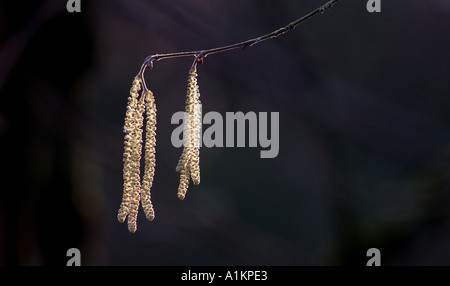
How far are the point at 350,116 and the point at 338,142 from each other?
177 millimetres

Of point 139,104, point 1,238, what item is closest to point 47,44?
point 1,238

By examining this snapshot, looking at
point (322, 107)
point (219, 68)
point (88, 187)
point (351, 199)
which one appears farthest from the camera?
point (219, 68)

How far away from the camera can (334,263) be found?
146 cm

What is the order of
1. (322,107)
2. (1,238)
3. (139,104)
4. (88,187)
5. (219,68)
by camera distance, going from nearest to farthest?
1. (139,104)
2. (1,238)
3. (88,187)
4. (322,107)
5. (219,68)

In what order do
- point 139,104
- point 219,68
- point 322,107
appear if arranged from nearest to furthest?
point 139,104 → point 322,107 → point 219,68

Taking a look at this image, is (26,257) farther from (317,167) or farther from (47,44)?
(317,167)

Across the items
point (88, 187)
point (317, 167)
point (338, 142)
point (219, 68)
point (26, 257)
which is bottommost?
point (26, 257)

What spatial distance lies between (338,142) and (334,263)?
51cm

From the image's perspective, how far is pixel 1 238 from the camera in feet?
4.15

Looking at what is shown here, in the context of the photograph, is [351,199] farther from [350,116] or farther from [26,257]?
[26,257]

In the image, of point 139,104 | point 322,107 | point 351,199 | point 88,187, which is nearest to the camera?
point 139,104

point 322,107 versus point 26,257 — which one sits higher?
point 322,107

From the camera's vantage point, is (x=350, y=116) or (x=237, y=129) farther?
(x=237, y=129)

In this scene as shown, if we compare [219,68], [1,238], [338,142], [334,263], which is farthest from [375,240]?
[1,238]
